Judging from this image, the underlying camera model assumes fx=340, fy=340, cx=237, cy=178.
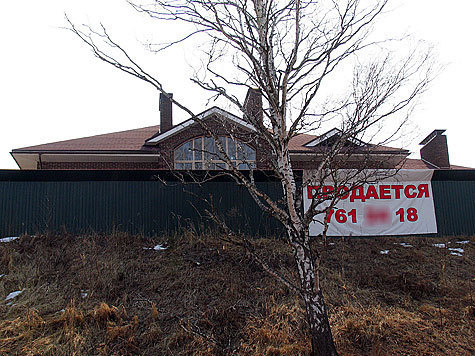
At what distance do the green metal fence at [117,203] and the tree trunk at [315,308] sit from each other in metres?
4.32

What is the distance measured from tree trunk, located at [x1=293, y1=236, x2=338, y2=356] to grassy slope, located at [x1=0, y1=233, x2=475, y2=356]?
0.53 m

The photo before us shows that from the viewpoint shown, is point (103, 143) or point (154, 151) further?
point (103, 143)

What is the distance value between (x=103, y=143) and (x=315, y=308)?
38.1ft

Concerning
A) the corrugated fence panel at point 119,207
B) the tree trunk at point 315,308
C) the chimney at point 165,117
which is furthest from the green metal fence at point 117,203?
the chimney at point 165,117

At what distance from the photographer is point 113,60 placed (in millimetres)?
4395

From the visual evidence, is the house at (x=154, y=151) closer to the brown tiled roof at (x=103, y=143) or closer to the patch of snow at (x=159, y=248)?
the brown tiled roof at (x=103, y=143)

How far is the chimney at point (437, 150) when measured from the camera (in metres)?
15.4

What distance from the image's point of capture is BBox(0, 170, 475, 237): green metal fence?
27.1 ft

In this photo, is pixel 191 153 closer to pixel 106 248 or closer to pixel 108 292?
pixel 106 248

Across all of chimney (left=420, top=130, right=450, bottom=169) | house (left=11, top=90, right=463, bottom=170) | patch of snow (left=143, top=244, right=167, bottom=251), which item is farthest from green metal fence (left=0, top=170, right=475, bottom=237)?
chimney (left=420, top=130, right=450, bottom=169)

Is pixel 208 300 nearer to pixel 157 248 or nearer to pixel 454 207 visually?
pixel 157 248

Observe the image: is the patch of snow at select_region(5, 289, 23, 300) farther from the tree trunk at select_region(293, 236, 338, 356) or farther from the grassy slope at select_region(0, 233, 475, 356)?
the tree trunk at select_region(293, 236, 338, 356)

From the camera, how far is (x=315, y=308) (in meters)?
4.14

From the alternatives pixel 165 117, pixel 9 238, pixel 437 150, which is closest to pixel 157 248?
pixel 9 238
